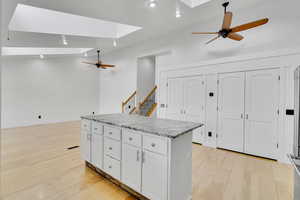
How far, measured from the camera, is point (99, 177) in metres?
2.64

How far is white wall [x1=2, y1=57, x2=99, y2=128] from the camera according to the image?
243 inches

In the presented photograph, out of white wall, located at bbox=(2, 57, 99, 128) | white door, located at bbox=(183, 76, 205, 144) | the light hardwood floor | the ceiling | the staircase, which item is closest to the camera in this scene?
the light hardwood floor

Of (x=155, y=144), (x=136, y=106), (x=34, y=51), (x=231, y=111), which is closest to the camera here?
(x=155, y=144)

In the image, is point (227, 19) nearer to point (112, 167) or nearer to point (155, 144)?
point (155, 144)

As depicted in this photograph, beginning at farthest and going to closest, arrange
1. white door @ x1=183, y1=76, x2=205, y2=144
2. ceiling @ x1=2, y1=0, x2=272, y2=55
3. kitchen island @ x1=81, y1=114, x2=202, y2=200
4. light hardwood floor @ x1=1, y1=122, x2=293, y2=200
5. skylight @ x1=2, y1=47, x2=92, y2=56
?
skylight @ x1=2, y1=47, x2=92, y2=56 < white door @ x1=183, y1=76, x2=205, y2=144 < ceiling @ x1=2, y1=0, x2=272, y2=55 < light hardwood floor @ x1=1, y1=122, x2=293, y2=200 < kitchen island @ x1=81, y1=114, x2=202, y2=200

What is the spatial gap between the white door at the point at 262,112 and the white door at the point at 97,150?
336 centimetres

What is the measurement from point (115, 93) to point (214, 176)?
19.6ft

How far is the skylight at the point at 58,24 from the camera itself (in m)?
3.81

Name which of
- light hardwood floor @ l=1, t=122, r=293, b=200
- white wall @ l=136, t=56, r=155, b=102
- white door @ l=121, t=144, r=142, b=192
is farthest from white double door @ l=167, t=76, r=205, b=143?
white door @ l=121, t=144, r=142, b=192

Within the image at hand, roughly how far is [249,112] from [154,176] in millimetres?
3034

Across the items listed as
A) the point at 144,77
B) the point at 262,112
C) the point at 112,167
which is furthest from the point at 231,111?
the point at 144,77

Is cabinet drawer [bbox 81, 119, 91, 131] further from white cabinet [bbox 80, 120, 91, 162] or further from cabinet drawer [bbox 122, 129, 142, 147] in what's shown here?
cabinet drawer [bbox 122, 129, 142, 147]

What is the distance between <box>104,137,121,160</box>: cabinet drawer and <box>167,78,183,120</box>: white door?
2994 mm

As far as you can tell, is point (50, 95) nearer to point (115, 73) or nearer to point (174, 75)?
point (115, 73)
